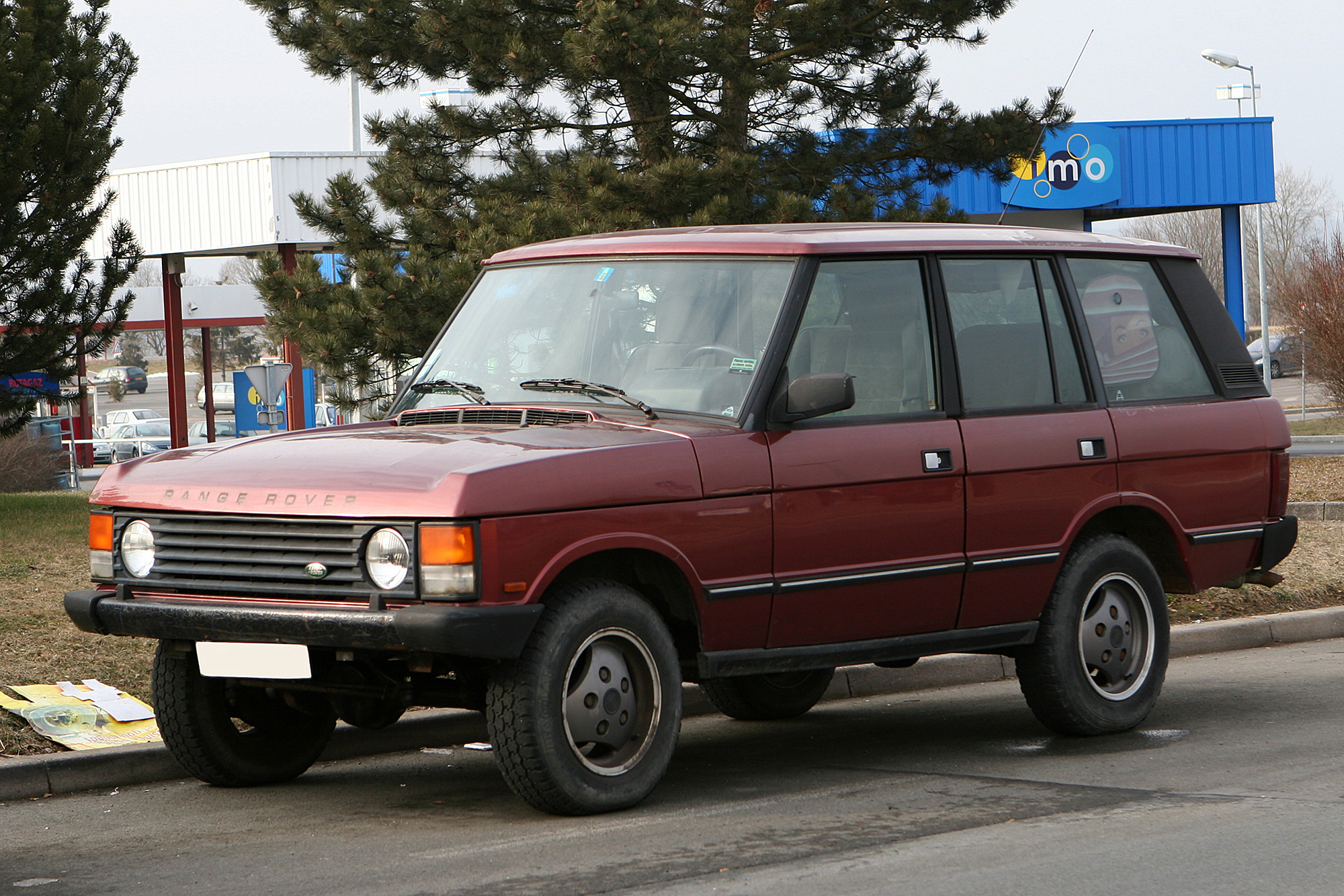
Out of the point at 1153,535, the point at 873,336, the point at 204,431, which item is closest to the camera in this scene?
the point at 873,336

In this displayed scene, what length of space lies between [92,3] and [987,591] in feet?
44.3

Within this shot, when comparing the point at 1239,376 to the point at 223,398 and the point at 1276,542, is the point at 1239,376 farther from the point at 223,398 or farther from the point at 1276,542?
the point at 223,398

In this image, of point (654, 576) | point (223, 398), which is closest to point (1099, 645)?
point (654, 576)

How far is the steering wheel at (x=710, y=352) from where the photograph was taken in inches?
237

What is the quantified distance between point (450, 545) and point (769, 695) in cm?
300

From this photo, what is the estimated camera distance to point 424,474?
17.0ft

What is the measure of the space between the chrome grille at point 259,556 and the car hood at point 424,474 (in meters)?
0.06

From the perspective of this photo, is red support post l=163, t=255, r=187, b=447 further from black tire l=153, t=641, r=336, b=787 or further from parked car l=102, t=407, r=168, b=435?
parked car l=102, t=407, r=168, b=435

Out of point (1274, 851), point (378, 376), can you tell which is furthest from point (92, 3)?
point (1274, 851)

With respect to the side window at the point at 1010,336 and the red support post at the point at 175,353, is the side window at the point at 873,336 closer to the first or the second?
the side window at the point at 1010,336

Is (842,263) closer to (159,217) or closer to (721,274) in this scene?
(721,274)

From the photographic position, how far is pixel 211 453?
19.2ft

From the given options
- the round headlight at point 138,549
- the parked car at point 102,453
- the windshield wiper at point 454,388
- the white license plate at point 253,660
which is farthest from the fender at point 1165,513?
the parked car at point 102,453

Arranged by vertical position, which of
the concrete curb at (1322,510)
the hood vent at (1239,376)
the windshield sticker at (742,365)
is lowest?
the concrete curb at (1322,510)
